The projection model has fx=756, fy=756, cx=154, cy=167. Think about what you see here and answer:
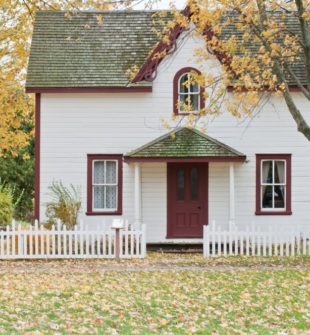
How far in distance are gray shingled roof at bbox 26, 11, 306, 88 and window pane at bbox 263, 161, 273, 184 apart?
2.90 m

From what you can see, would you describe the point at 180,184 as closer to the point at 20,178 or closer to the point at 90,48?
the point at 90,48


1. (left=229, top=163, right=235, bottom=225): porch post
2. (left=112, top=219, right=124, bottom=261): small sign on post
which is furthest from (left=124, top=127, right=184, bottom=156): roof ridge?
(left=112, top=219, right=124, bottom=261): small sign on post

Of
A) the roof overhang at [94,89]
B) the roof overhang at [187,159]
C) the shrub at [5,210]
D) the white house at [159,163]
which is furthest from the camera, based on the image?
the shrub at [5,210]

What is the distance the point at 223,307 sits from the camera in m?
12.6

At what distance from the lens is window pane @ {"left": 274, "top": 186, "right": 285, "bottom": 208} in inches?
972

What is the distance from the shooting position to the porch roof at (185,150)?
23312mm

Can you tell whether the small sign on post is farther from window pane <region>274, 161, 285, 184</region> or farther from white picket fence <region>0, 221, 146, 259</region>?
window pane <region>274, 161, 285, 184</region>

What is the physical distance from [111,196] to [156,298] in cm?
1139

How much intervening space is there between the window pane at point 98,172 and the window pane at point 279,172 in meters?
A: 5.65

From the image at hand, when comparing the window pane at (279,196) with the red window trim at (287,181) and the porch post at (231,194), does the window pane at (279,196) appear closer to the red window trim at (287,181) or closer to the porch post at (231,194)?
the red window trim at (287,181)

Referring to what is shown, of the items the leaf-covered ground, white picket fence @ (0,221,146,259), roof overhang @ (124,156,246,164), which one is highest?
roof overhang @ (124,156,246,164)

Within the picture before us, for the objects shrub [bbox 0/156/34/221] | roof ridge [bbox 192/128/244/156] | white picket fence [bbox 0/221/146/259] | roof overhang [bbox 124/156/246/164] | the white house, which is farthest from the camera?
shrub [bbox 0/156/34/221]

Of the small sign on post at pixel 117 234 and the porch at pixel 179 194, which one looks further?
the porch at pixel 179 194

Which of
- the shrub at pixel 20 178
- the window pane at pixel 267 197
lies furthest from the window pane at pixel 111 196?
the shrub at pixel 20 178
